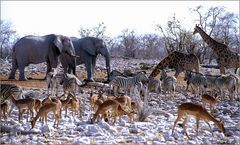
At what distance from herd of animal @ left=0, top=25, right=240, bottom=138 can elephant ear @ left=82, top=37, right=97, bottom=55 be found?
23 centimetres

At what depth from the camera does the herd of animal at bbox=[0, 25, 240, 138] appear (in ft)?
34.8

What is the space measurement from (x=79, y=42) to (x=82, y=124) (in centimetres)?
1390

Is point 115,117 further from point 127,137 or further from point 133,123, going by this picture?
point 127,137

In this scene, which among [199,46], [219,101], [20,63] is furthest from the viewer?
[199,46]

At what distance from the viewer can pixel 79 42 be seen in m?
24.2

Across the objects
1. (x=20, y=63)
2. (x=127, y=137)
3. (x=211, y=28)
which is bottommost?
(x=127, y=137)

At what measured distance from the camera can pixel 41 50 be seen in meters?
22.4

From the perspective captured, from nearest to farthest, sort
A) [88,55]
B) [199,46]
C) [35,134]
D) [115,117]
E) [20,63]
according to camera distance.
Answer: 1. [35,134]
2. [115,117]
3. [20,63]
4. [88,55]
5. [199,46]

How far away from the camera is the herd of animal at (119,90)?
10.6 metres

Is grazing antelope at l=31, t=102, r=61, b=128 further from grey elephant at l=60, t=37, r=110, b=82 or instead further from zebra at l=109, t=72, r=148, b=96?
grey elephant at l=60, t=37, r=110, b=82

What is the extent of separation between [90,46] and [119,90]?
22.7ft

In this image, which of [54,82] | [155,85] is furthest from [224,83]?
[54,82]

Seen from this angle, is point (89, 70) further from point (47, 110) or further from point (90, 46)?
point (47, 110)

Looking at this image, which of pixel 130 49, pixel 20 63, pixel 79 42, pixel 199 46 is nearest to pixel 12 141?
pixel 20 63
